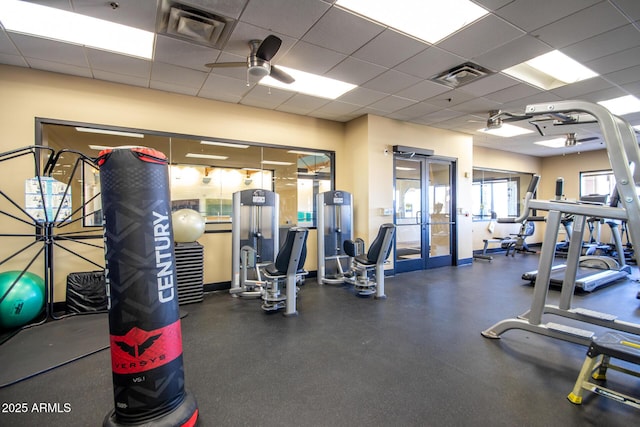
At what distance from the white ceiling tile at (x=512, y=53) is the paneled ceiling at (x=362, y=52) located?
12mm

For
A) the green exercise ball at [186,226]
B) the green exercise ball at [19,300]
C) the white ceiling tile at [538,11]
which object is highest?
the white ceiling tile at [538,11]

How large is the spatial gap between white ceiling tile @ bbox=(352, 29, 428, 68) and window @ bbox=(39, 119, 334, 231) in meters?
2.43

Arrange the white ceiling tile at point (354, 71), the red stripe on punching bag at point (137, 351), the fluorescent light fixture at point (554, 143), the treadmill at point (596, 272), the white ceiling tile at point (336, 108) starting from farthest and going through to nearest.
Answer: the fluorescent light fixture at point (554, 143), the white ceiling tile at point (336, 108), the treadmill at point (596, 272), the white ceiling tile at point (354, 71), the red stripe on punching bag at point (137, 351)

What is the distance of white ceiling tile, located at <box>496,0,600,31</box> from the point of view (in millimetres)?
2531

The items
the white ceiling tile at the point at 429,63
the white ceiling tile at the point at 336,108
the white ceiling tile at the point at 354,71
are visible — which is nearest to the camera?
the white ceiling tile at the point at 429,63

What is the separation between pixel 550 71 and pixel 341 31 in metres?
3.21

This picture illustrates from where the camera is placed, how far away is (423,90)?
4.46 meters

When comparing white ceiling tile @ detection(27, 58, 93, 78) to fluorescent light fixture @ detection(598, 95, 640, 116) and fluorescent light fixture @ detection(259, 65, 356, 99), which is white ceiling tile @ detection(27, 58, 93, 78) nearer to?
fluorescent light fixture @ detection(259, 65, 356, 99)

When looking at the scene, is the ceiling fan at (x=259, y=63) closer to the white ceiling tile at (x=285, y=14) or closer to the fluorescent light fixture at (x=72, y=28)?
the white ceiling tile at (x=285, y=14)

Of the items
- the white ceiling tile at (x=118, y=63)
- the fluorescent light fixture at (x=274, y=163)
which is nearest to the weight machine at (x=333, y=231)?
the fluorescent light fixture at (x=274, y=163)

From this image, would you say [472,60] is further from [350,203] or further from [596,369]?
[596,369]

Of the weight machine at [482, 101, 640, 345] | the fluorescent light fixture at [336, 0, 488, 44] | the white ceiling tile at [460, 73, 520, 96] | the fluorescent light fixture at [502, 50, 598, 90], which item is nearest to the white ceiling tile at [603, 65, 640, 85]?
the fluorescent light fixture at [502, 50, 598, 90]

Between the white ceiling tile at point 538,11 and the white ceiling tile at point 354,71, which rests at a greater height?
the white ceiling tile at point 354,71

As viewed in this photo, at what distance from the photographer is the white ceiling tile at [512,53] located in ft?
10.3
